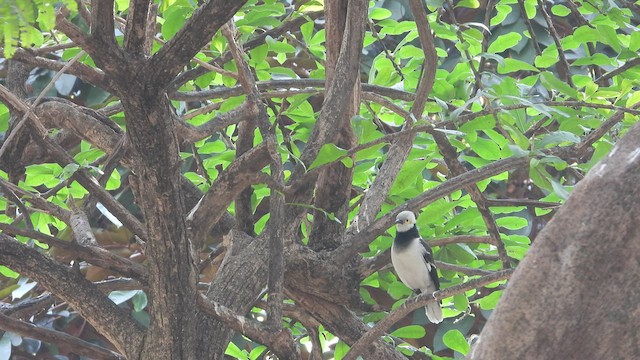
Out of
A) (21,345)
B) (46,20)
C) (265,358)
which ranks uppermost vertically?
(46,20)

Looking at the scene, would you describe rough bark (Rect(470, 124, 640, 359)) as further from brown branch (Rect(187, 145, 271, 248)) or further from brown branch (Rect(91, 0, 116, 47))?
brown branch (Rect(187, 145, 271, 248))

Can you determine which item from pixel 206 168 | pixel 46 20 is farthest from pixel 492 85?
pixel 46 20

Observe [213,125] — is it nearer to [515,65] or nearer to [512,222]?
[515,65]

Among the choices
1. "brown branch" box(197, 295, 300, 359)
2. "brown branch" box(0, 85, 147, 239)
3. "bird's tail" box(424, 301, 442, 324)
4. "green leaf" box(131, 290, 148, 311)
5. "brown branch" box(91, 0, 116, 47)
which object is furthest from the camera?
"bird's tail" box(424, 301, 442, 324)

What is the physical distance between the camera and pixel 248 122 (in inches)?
122

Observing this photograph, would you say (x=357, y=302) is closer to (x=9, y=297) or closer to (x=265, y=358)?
(x=265, y=358)

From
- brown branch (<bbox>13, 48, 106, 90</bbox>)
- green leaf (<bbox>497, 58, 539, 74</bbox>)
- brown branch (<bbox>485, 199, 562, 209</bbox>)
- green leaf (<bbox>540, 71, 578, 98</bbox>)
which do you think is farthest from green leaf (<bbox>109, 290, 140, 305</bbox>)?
green leaf (<bbox>540, 71, 578, 98</bbox>)

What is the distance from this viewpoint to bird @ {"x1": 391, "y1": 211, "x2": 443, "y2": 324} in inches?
131

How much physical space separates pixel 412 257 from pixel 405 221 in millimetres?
136

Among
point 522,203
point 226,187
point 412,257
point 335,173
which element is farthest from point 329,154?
point 412,257

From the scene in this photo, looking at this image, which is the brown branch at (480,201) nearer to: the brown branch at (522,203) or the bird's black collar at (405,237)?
the brown branch at (522,203)

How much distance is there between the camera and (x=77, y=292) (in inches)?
101

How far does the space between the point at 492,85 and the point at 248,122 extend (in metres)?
0.84

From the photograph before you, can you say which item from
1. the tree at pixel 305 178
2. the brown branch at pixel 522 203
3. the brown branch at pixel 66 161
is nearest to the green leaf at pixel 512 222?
the tree at pixel 305 178
